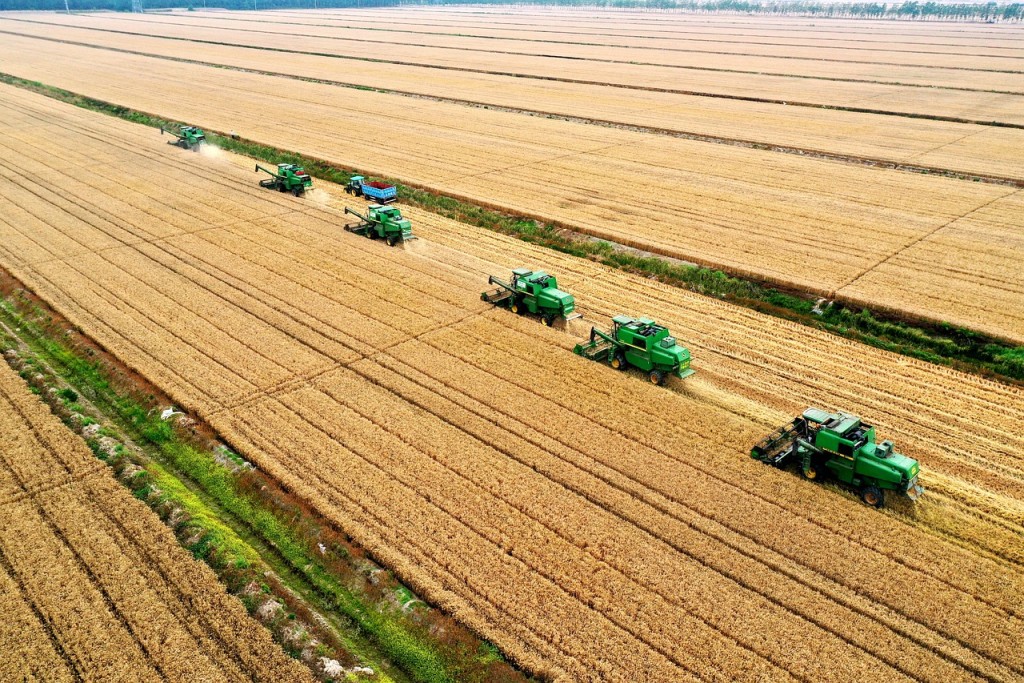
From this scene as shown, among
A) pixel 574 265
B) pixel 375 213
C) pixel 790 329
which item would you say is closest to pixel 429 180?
pixel 375 213

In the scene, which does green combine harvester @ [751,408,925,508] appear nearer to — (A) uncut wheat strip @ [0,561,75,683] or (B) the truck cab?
(B) the truck cab

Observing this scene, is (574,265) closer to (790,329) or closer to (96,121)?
(790,329)

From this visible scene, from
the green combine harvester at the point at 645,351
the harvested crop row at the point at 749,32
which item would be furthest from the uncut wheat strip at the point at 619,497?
the harvested crop row at the point at 749,32

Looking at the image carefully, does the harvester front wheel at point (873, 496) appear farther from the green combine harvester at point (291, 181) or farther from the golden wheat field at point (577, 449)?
the green combine harvester at point (291, 181)

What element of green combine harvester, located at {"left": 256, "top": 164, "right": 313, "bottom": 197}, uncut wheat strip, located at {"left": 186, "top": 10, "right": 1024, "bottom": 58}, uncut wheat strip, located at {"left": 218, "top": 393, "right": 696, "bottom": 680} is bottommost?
uncut wheat strip, located at {"left": 218, "top": 393, "right": 696, "bottom": 680}

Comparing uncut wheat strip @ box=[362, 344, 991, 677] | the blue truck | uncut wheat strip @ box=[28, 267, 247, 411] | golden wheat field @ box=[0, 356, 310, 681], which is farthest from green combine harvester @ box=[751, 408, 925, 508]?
the blue truck

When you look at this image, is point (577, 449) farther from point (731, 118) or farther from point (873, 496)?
point (731, 118)

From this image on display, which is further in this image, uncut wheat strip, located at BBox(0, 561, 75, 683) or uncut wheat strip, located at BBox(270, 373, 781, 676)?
uncut wheat strip, located at BBox(270, 373, 781, 676)
